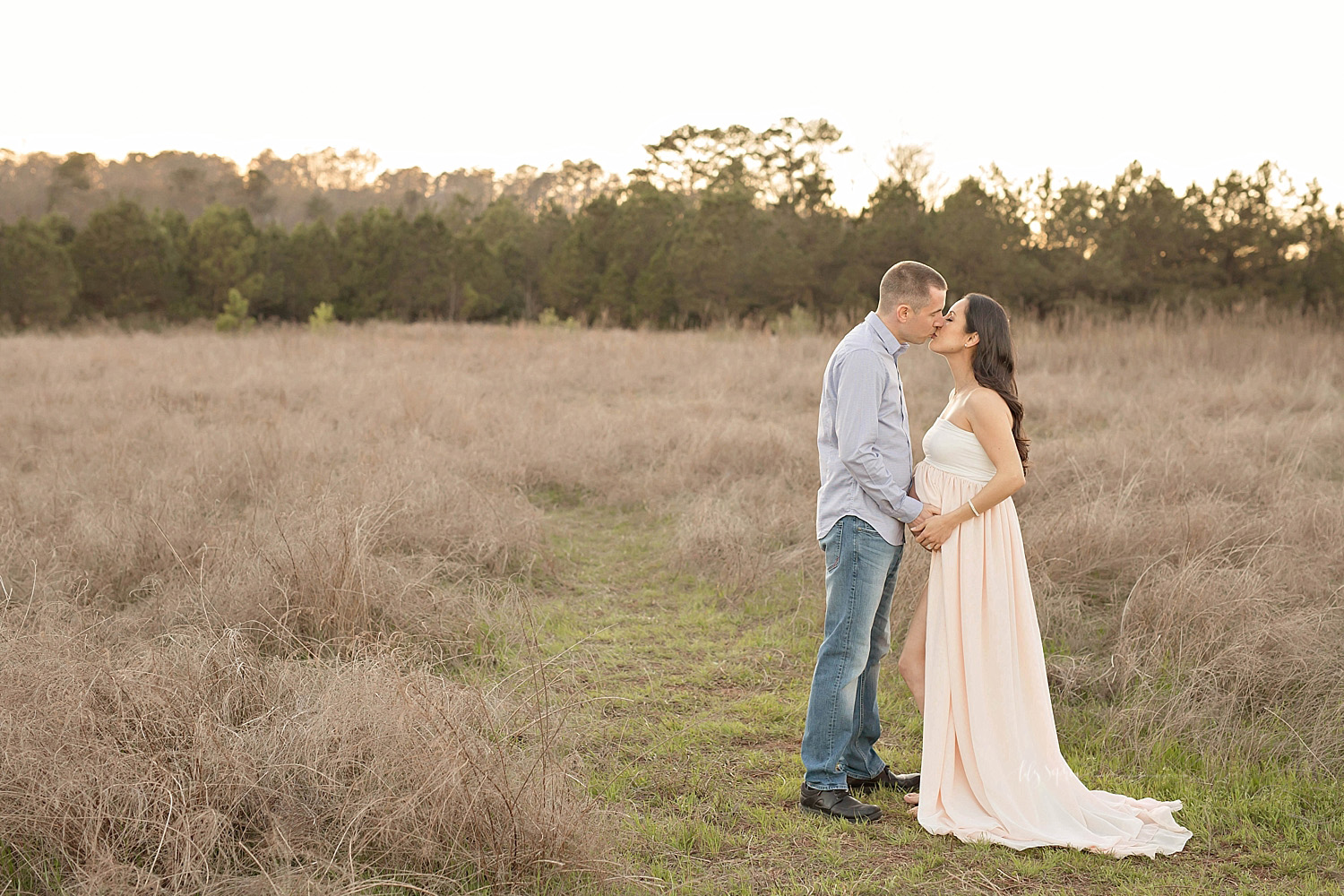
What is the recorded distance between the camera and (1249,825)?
3240mm

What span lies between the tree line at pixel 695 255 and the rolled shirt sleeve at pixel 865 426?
16.0m

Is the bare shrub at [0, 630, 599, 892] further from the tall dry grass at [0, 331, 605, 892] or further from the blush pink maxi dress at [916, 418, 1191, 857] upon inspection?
the blush pink maxi dress at [916, 418, 1191, 857]

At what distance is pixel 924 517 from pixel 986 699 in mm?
674

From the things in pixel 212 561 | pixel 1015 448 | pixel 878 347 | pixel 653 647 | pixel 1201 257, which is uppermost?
pixel 1201 257

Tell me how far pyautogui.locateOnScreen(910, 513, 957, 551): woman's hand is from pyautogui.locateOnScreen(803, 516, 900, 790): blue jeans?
0.33 ft

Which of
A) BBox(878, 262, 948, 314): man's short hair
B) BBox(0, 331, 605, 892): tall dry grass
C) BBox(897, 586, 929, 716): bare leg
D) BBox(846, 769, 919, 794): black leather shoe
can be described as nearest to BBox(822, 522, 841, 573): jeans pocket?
BBox(897, 586, 929, 716): bare leg

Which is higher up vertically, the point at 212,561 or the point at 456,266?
the point at 456,266

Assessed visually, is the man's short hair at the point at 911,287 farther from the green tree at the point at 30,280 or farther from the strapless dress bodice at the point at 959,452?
the green tree at the point at 30,280

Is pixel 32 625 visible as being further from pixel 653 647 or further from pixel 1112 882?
pixel 1112 882

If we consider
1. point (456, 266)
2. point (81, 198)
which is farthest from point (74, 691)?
point (81, 198)

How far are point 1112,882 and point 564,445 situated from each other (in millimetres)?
6768

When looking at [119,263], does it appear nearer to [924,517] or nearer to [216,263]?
[216,263]

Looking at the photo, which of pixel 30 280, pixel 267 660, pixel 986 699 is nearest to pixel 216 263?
pixel 30 280

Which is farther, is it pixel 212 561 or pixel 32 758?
pixel 212 561
